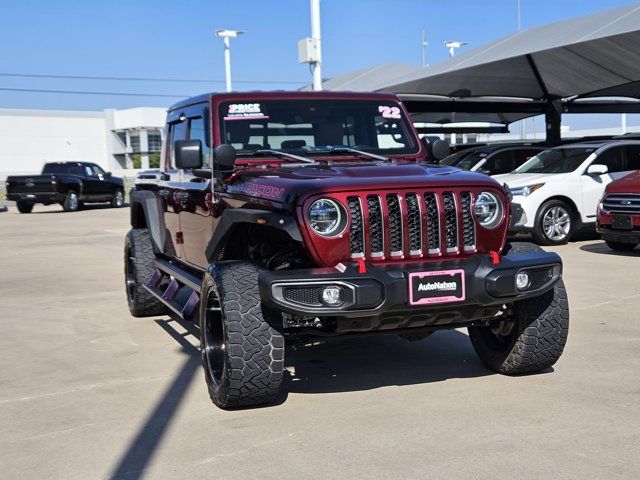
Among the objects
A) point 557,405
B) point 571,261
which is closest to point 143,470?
point 557,405

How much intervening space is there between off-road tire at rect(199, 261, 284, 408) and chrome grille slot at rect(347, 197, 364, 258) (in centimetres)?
58

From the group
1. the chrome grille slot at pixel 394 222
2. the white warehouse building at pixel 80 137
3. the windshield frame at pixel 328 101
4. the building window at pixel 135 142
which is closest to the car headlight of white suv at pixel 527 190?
the windshield frame at pixel 328 101

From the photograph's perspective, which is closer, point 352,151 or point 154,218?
point 352,151

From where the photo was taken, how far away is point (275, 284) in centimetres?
432

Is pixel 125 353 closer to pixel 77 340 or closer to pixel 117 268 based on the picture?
pixel 77 340

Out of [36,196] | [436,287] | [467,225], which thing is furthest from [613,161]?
[36,196]

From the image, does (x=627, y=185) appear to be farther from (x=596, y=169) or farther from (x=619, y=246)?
(x=596, y=169)

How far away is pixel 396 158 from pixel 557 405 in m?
2.15

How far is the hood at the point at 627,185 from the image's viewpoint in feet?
36.3

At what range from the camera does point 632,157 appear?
1352 centimetres

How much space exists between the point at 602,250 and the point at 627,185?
1.29 meters

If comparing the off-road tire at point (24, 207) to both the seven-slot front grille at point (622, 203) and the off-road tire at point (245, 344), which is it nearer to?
the seven-slot front grille at point (622, 203)

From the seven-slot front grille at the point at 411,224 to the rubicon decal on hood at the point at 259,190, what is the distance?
431mm

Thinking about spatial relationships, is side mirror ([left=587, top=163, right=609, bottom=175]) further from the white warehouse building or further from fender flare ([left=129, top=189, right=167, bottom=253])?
the white warehouse building
